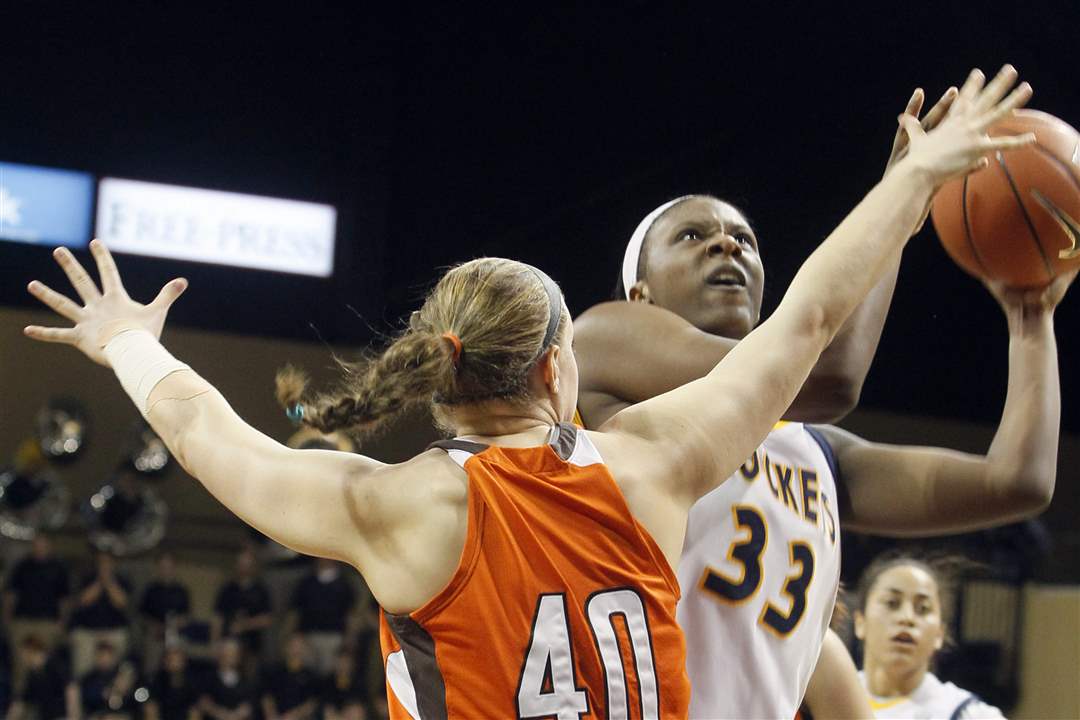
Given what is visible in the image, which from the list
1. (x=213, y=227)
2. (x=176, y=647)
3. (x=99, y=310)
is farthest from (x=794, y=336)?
(x=176, y=647)

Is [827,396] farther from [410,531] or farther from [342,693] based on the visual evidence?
[342,693]

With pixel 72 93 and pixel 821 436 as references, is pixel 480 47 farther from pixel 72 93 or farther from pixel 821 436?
pixel 821 436

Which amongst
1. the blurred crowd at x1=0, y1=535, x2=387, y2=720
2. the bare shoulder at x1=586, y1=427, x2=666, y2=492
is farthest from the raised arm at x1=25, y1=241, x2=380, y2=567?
the blurred crowd at x1=0, y1=535, x2=387, y2=720

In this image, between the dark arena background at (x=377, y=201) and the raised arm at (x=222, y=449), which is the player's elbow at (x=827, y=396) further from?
the dark arena background at (x=377, y=201)

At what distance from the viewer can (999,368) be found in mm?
12969

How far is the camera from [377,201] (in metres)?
11.7

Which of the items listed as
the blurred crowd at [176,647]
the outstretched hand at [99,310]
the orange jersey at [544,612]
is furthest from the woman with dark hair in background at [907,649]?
the blurred crowd at [176,647]

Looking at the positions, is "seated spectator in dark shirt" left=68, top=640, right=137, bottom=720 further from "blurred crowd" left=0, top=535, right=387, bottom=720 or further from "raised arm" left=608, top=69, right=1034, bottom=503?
"raised arm" left=608, top=69, right=1034, bottom=503

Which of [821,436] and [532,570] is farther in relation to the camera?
[821,436]

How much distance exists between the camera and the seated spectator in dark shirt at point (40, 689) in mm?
11109

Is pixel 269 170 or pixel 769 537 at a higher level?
pixel 269 170

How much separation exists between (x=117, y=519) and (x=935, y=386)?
7.95 m

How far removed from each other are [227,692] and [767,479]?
9742 mm

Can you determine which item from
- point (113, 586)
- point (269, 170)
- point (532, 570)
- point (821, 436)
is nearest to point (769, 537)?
point (821, 436)
